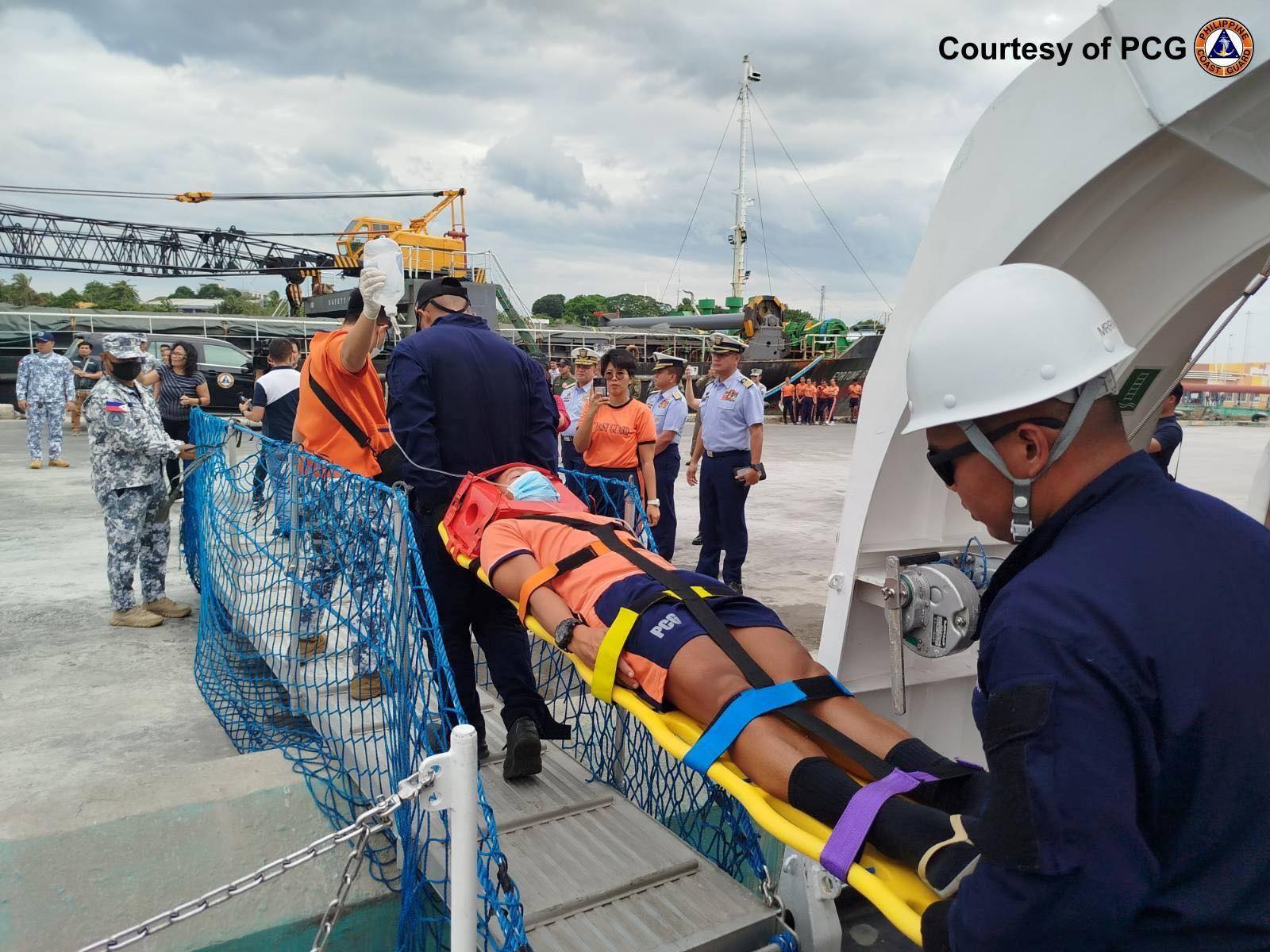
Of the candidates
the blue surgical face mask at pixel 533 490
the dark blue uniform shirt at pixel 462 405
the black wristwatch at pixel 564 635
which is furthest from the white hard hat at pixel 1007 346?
the dark blue uniform shirt at pixel 462 405

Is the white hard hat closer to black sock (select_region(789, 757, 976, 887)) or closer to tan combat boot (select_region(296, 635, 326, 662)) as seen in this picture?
black sock (select_region(789, 757, 976, 887))

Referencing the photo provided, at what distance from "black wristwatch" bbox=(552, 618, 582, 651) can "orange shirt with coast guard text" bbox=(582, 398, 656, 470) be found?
401 centimetres

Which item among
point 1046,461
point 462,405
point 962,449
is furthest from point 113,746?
point 1046,461

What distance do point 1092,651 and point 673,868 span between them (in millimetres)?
1990

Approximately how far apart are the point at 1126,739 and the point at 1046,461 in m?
0.45

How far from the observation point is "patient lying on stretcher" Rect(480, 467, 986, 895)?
1666 millimetres

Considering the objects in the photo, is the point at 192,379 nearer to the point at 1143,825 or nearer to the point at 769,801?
the point at 769,801

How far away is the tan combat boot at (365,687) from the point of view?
3.62m

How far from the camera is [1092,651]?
1.08 metres

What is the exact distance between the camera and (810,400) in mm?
24906

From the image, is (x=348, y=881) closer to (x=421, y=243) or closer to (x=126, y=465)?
(x=126, y=465)

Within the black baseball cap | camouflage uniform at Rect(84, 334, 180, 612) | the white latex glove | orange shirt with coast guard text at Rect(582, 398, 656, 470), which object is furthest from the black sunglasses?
camouflage uniform at Rect(84, 334, 180, 612)

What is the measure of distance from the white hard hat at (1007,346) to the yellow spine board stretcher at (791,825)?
883 millimetres

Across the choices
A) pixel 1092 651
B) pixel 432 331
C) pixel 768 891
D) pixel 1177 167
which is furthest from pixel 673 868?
pixel 1177 167
